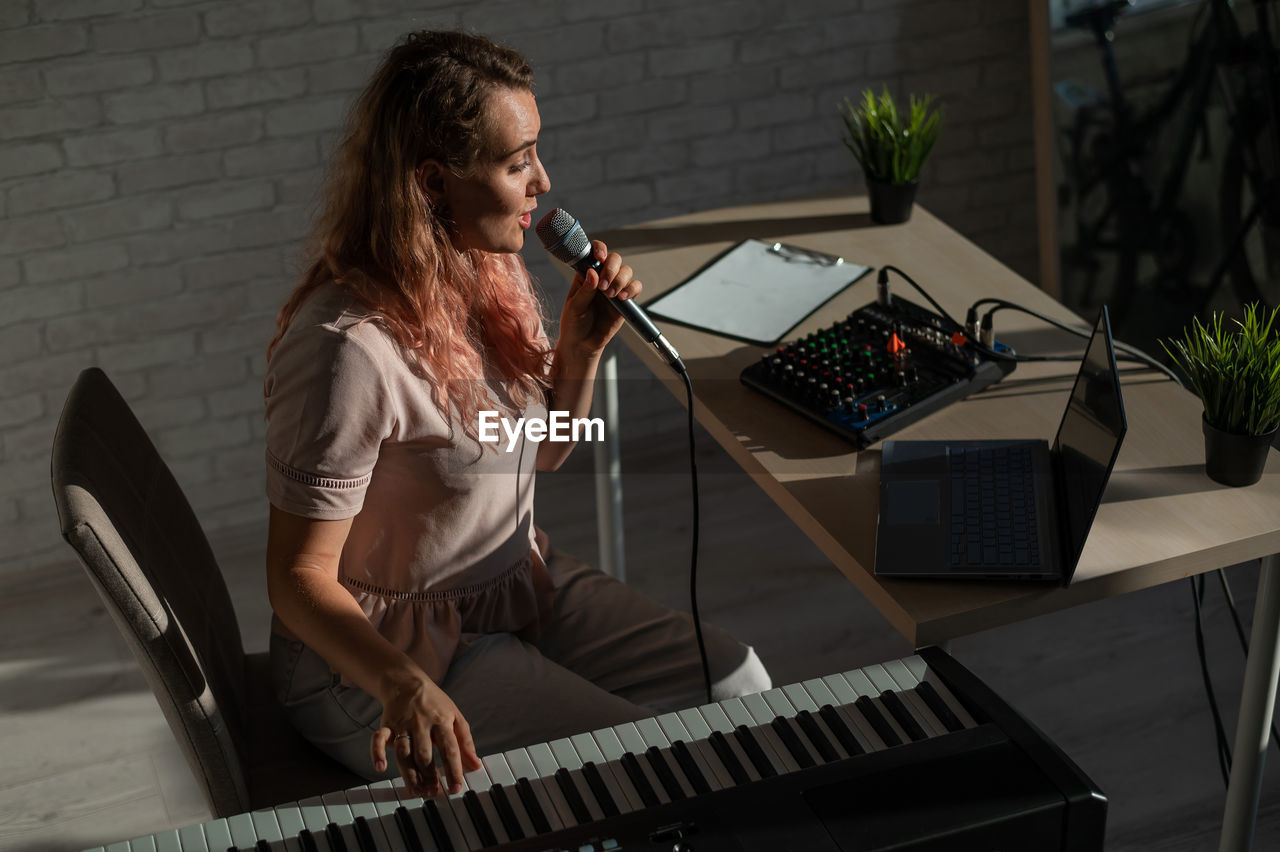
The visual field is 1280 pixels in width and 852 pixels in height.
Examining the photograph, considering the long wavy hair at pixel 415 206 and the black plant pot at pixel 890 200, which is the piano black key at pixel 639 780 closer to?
the long wavy hair at pixel 415 206

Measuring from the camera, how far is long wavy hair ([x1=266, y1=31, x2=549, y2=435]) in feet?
4.64

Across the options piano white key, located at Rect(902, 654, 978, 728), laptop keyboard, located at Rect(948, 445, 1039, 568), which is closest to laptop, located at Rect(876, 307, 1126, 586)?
laptop keyboard, located at Rect(948, 445, 1039, 568)

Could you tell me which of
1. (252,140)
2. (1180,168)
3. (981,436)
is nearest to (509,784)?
(981,436)

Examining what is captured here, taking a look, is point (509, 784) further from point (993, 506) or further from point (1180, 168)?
point (1180, 168)

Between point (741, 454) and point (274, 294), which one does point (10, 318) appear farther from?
point (741, 454)

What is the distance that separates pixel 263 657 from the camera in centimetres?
165

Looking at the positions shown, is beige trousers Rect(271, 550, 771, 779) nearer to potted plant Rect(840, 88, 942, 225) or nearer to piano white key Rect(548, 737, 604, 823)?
piano white key Rect(548, 737, 604, 823)

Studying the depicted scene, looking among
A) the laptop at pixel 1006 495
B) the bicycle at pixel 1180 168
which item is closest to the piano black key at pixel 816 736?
the laptop at pixel 1006 495

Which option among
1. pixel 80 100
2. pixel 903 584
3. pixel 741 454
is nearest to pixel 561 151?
pixel 80 100

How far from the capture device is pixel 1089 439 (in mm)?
1392

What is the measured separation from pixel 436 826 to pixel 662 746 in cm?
23

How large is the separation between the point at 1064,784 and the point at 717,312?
1.00m

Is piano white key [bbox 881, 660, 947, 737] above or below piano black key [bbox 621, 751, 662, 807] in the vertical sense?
above

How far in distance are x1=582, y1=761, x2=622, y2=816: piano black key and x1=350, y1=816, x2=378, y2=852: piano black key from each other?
20 centimetres
